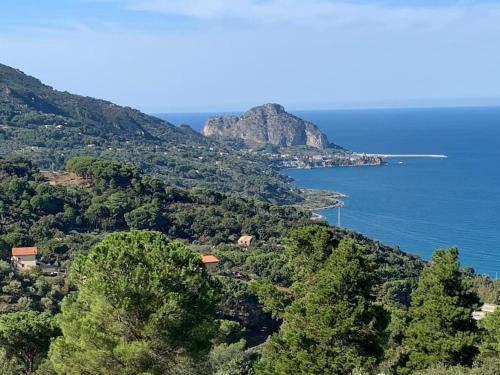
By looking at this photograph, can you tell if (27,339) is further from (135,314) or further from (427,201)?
(427,201)

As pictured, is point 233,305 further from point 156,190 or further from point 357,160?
point 357,160

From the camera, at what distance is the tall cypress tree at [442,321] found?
13742 mm

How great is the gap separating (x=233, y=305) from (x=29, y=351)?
54.6 feet

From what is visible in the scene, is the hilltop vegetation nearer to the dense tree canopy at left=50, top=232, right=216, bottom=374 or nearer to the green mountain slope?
the dense tree canopy at left=50, top=232, right=216, bottom=374

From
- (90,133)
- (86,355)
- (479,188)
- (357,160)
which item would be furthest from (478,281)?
(357,160)

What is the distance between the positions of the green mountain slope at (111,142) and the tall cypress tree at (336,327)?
8248cm

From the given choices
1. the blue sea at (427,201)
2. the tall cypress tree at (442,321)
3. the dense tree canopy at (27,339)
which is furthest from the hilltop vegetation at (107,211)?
the tall cypress tree at (442,321)

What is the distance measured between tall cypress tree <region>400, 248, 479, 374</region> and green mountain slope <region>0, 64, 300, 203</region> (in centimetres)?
8285

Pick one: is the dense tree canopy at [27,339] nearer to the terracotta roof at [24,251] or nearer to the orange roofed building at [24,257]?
the orange roofed building at [24,257]

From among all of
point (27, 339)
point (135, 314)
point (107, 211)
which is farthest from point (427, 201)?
A: point (135, 314)

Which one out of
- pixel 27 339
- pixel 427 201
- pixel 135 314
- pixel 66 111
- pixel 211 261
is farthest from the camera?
pixel 66 111

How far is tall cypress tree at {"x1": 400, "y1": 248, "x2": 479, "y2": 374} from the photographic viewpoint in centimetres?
1374

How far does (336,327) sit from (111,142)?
115745 mm

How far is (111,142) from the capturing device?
12481 cm
